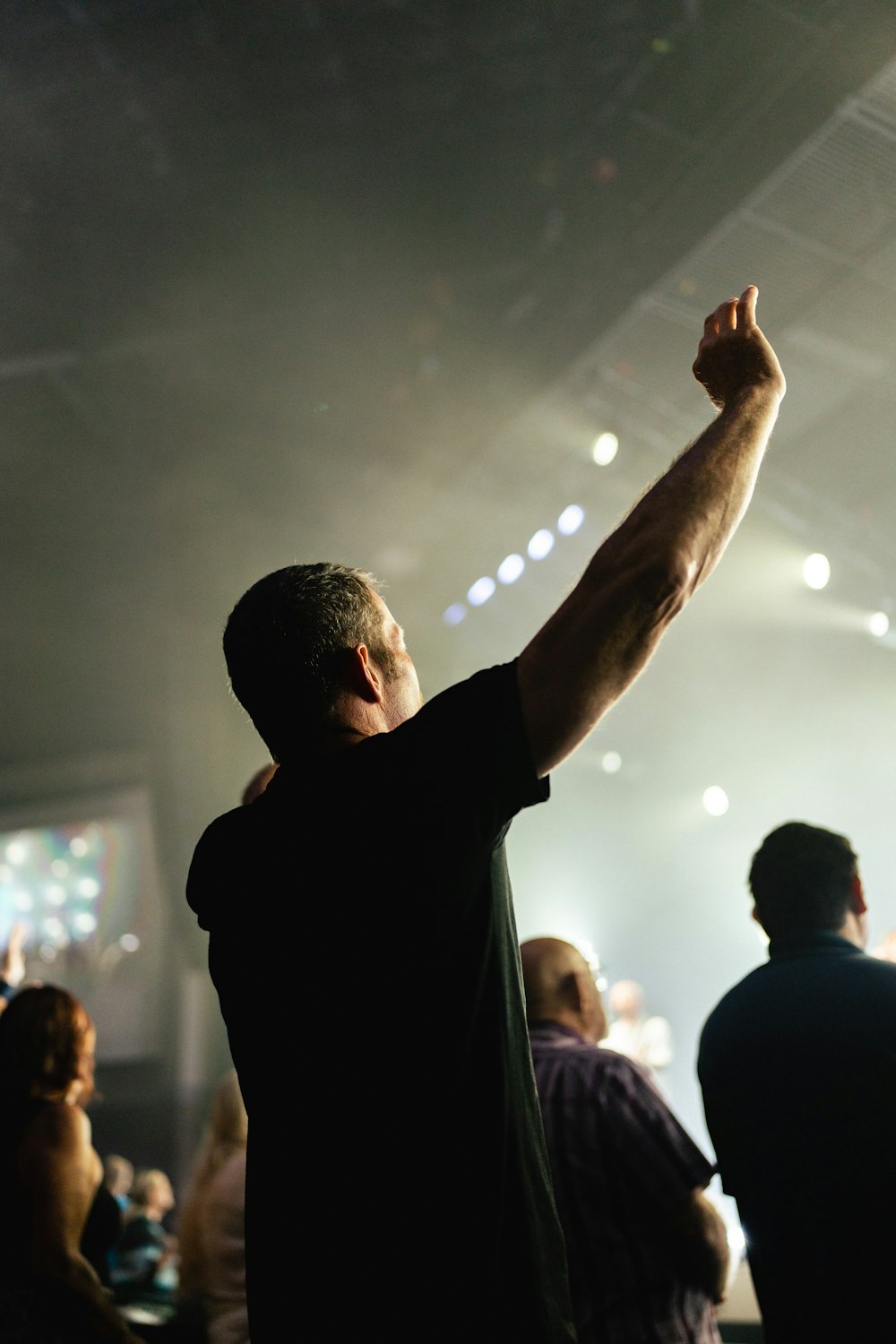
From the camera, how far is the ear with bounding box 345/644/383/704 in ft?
3.37

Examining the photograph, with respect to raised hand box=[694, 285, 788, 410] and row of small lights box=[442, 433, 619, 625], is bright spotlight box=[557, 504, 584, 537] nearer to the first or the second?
row of small lights box=[442, 433, 619, 625]

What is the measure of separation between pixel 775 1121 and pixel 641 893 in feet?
21.5

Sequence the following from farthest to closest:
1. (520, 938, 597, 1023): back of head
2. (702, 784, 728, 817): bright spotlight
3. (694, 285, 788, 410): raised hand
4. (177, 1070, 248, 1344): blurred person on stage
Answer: (702, 784, 728, 817): bright spotlight < (177, 1070, 248, 1344): blurred person on stage < (520, 938, 597, 1023): back of head < (694, 285, 788, 410): raised hand

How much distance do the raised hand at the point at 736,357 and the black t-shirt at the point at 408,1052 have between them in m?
0.45

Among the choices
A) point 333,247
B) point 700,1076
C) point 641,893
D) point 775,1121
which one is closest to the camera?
point 775,1121

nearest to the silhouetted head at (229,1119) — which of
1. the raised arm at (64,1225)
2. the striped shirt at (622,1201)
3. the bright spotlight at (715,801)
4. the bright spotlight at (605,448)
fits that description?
the raised arm at (64,1225)

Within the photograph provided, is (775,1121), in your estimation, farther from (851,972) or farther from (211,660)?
(211,660)

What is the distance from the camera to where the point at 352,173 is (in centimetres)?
399

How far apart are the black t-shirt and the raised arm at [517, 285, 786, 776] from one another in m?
0.03

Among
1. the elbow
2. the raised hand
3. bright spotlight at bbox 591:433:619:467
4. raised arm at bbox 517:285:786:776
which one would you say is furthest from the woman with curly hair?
bright spotlight at bbox 591:433:619:467

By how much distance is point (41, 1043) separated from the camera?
2037 mm

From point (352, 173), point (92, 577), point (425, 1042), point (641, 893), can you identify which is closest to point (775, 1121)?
point (425, 1042)

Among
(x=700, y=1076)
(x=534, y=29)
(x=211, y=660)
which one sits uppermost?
(x=534, y=29)

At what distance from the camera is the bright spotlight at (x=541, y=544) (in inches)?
237
